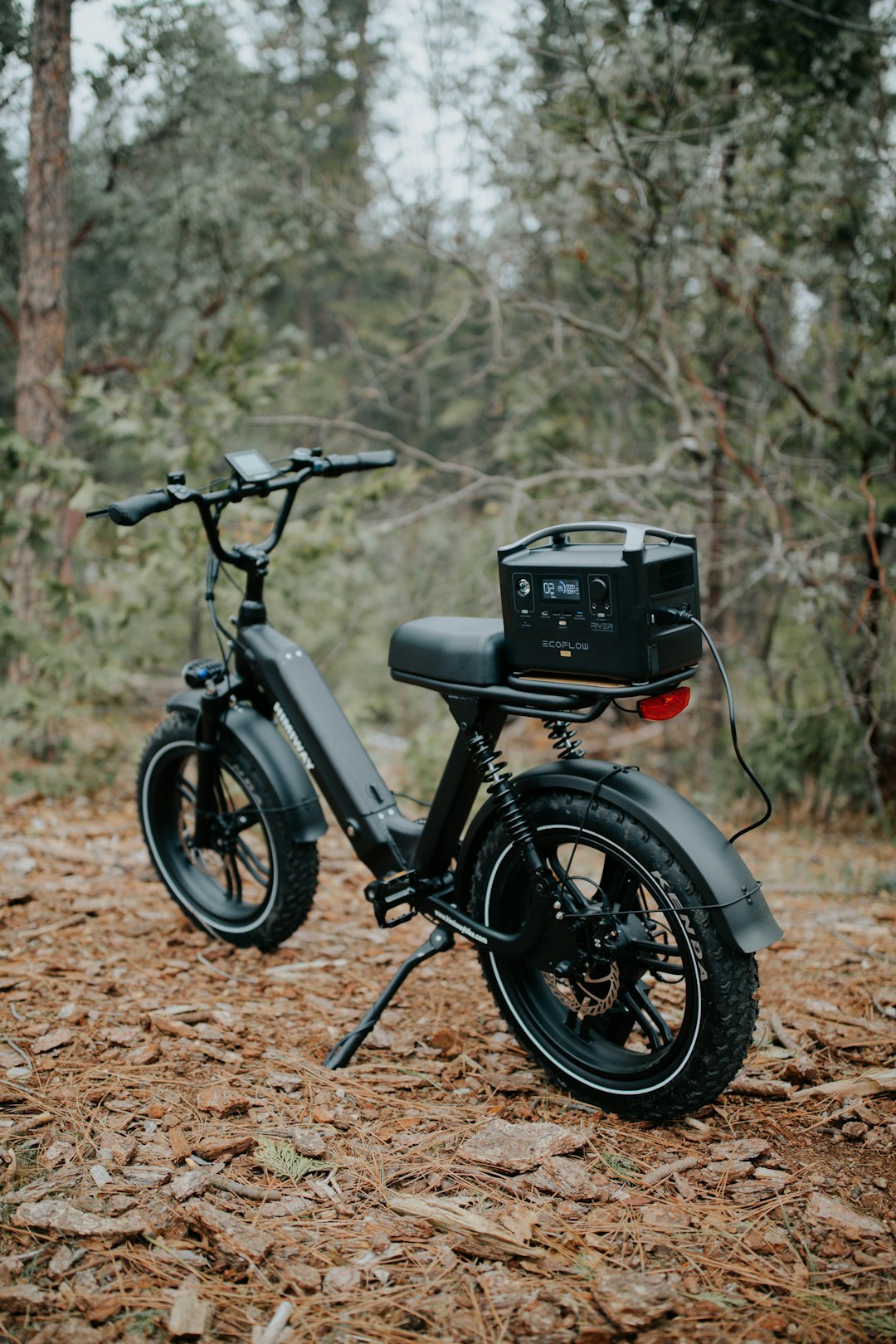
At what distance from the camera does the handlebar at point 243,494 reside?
2705 mm

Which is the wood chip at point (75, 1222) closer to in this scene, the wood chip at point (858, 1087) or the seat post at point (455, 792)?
the seat post at point (455, 792)

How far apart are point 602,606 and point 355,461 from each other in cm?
132

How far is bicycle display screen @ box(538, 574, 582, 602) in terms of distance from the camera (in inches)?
81.2

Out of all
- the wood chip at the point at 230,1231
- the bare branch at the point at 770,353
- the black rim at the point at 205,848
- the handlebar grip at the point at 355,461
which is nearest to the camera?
the wood chip at the point at 230,1231

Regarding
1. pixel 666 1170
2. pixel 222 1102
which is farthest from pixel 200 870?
pixel 666 1170

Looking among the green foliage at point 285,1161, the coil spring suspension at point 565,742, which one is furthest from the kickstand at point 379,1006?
the coil spring suspension at point 565,742

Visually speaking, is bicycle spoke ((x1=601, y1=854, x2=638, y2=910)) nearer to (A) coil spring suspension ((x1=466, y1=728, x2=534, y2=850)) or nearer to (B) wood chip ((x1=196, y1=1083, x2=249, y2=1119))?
(A) coil spring suspension ((x1=466, y1=728, x2=534, y2=850))

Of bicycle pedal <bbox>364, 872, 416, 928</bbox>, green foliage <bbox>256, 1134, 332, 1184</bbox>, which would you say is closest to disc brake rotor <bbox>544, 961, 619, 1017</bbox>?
bicycle pedal <bbox>364, 872, 416, 928</bbox>

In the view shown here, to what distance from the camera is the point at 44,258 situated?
18.2ft

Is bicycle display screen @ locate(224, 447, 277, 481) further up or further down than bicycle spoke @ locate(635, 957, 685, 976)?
further up

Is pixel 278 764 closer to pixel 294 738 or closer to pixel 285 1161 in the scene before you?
pixel 294 738

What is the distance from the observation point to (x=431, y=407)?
1599 cm

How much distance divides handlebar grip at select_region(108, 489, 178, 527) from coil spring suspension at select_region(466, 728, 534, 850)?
114 centimetres

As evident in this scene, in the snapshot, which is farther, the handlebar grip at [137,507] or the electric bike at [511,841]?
the handlebar grip at [137,507]
